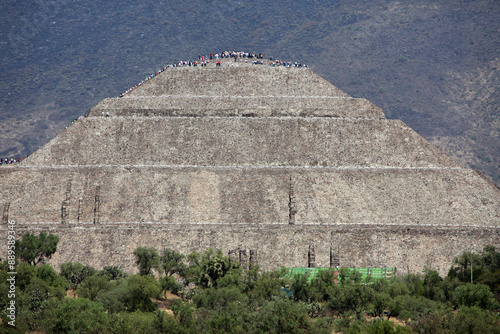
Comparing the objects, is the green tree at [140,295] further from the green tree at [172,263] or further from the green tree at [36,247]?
the green tree at [36,247]

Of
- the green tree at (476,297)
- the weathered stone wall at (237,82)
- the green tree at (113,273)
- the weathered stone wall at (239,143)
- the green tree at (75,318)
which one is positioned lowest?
the green tree at (75,318)

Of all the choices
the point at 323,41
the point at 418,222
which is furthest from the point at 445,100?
the point at 418,222

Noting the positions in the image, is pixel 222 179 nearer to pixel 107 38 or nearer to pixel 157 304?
pixel 157 304

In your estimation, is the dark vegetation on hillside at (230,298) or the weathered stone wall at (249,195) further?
the weathered stone wall at (249,195)

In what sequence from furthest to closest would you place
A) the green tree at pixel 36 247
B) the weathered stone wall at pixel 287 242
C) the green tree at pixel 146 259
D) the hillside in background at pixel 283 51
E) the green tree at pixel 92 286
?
the hillside in background at pixel 283 51 < the weathered stone wall at pixel 287 242 < the green tree at pixel 36 247 < the green tree at pixel 146 259 < the green tree at pixel 92 286

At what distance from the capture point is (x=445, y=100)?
125875 mm

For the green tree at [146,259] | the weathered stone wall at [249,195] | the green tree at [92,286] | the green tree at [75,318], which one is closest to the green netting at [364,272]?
the weathered stone wall at [249,195]

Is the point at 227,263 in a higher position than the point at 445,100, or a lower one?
lower

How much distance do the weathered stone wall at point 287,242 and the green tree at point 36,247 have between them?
832 mm

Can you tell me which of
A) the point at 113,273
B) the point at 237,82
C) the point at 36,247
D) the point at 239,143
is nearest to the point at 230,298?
the point at 113,273

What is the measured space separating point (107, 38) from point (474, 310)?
4341 inches

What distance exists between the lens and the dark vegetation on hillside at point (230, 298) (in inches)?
1526

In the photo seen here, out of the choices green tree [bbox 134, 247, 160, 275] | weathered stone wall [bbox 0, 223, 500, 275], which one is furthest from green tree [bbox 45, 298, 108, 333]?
weathered stone wall [bbox 0, 223, 500, 275]

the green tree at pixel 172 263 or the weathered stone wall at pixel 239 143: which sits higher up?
the weathered stone wall at pixel 239 143
